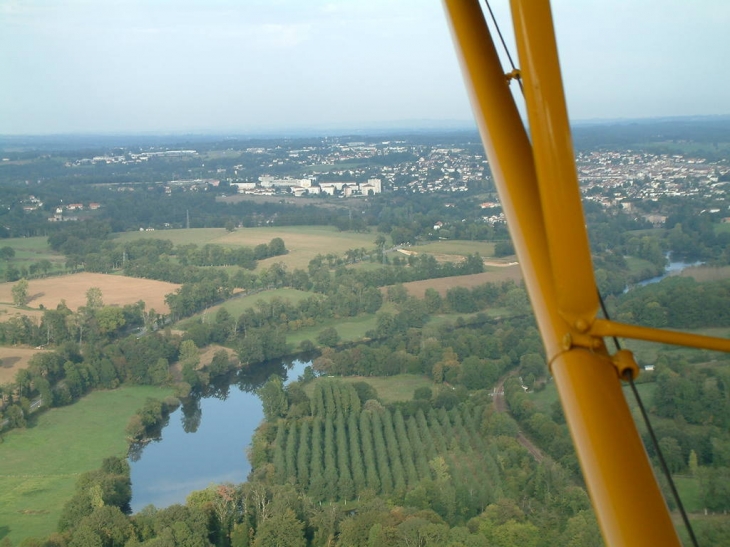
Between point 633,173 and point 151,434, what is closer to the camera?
point 151,434

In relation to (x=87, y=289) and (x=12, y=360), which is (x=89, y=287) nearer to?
(x=87, y=289)

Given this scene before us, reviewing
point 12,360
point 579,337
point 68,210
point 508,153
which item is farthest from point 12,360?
point 579,337

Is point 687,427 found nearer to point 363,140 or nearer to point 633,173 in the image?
point 633,173

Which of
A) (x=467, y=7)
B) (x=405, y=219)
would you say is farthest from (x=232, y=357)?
(x=467, y=7)

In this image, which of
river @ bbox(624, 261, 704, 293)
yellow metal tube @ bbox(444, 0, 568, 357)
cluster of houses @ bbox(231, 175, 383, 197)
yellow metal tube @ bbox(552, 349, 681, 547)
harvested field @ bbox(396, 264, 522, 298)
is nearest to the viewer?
yellow metal tube @ bbox(552, 349, 681, 547)

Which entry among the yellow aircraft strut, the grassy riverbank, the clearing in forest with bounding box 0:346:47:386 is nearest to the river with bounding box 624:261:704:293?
the grassy riverbank

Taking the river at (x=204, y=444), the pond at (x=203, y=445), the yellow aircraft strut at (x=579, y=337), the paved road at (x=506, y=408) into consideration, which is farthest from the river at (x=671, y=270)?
the yellow aircraft strut at (x=579, y=337)

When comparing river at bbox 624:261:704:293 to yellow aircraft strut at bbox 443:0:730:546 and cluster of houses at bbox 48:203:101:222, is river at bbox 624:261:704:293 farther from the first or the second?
cluster of houses at bbox 48:203:101:222
